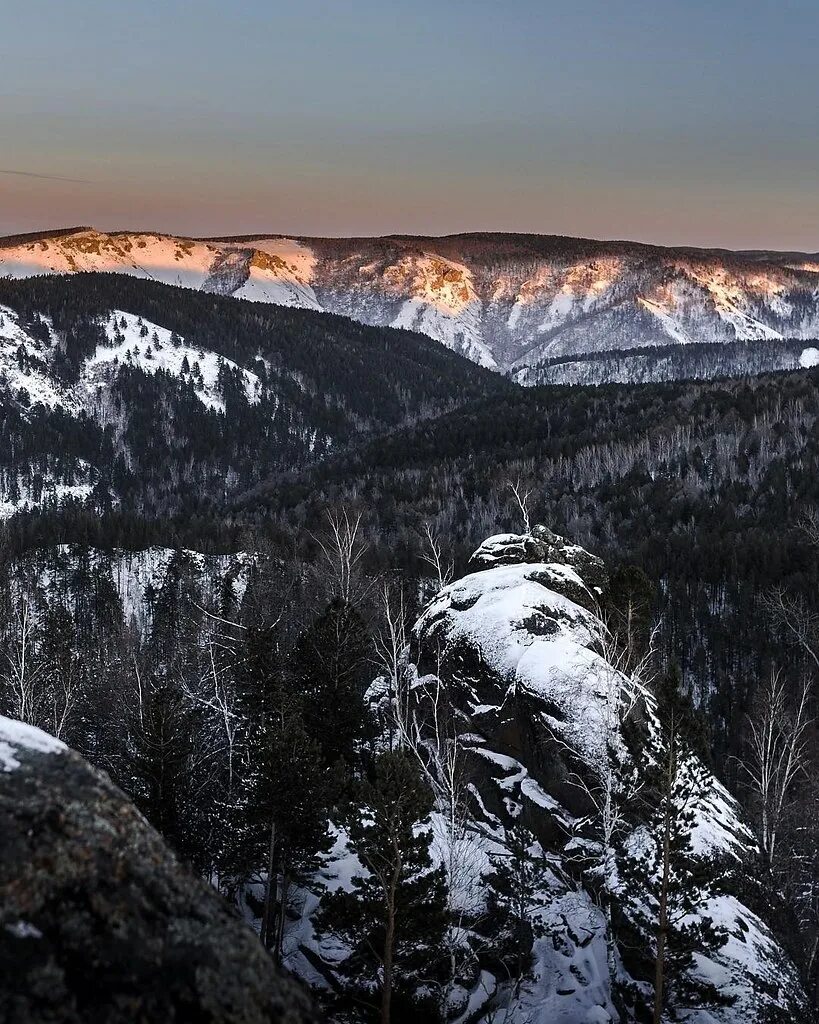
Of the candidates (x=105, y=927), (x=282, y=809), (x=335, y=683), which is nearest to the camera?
(x=105, y=927)

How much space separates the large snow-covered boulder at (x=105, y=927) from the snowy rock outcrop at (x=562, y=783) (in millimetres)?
21119

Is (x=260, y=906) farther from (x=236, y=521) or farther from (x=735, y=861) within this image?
(x=236, y=521)

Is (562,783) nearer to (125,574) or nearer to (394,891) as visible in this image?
(394,891)

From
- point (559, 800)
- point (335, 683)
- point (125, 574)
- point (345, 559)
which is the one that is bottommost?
point (125, 574)

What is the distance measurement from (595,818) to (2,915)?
29.1 meters

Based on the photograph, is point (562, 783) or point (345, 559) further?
point (345, 559)

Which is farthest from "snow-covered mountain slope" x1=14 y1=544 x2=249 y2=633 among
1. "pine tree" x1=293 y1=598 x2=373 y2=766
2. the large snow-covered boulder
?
the large snow-covered boulder

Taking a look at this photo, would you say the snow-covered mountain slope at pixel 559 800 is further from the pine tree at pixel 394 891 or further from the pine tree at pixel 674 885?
the pine tree at pixel 394 891

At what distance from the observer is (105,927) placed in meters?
6.44

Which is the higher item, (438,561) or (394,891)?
(438,561)

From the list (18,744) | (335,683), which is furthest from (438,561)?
(18,744)

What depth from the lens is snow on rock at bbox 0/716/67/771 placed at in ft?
24.8

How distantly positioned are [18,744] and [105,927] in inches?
90.9

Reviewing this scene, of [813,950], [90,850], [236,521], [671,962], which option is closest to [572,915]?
[671,962]
